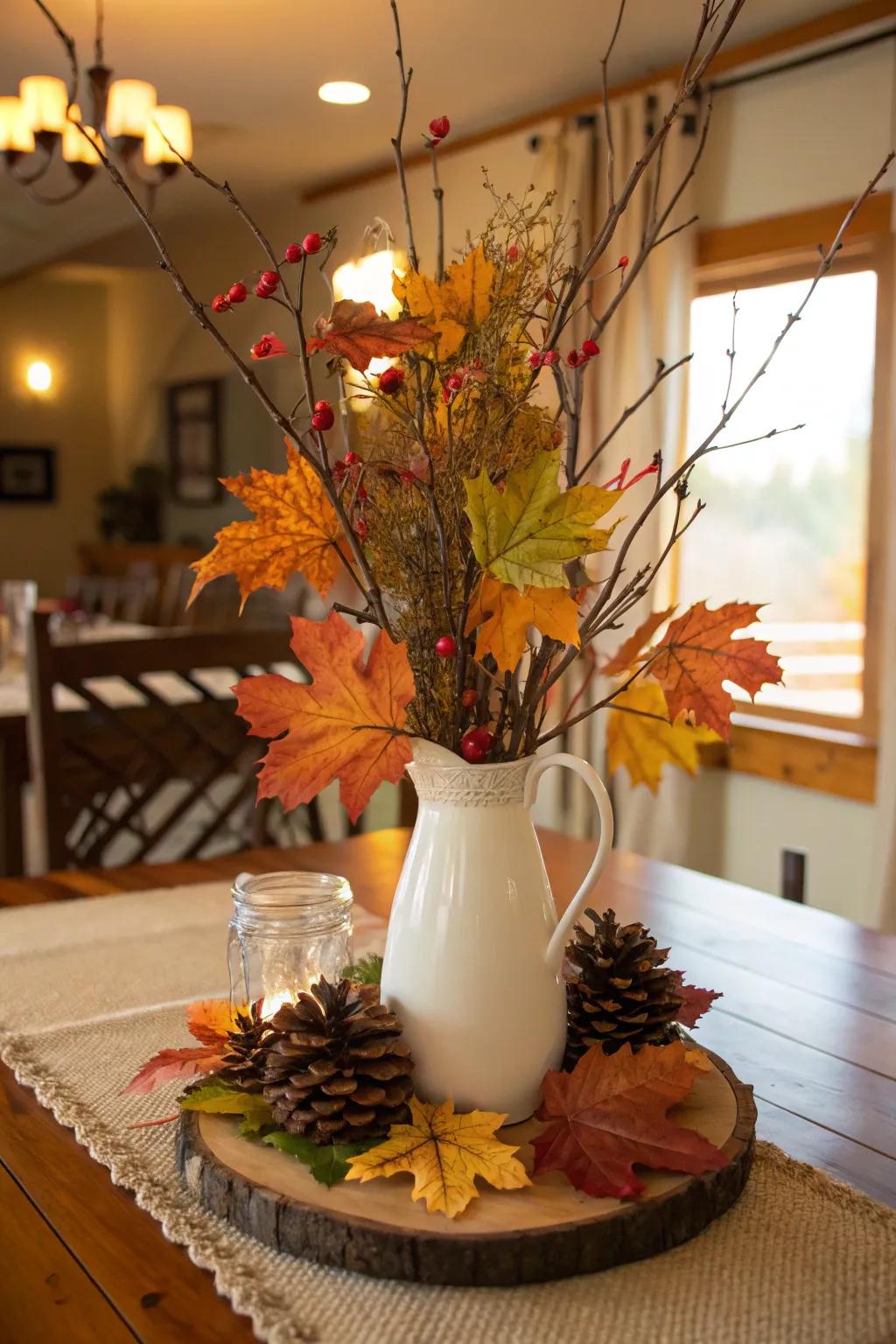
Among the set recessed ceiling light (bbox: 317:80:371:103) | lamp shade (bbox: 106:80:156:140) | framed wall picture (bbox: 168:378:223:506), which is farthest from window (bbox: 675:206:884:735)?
framed wall picture (bbox: 168:378:223:506)

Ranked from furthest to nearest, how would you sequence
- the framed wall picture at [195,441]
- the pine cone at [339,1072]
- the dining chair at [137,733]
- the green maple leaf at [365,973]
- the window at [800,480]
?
the framed wall picture at [195,441] < the window at [800,480] < the dining chair at [137,733] < the green maple leaf at [365,973] < the pine cone at [339,1072]

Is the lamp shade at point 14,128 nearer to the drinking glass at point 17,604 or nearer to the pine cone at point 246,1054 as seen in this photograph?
the drinking glass at point 17,604

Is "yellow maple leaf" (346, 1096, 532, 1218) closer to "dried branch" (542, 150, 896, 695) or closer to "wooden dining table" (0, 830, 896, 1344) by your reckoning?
"wooden dining table" (0, 830, 896, 1344)

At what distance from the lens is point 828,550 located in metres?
3.46

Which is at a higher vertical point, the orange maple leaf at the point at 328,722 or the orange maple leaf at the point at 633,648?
the orange maple leaf at the point at 633,648

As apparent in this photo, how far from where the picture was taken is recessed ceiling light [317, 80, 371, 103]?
150 inches

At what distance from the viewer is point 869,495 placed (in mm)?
3264

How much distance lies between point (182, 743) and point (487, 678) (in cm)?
140

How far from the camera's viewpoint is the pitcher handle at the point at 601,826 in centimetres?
69

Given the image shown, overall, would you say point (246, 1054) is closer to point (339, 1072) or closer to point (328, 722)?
point (339, 1072)

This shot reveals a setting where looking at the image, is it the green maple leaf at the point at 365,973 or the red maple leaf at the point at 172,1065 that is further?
the green maple leaf at the point at 365,973

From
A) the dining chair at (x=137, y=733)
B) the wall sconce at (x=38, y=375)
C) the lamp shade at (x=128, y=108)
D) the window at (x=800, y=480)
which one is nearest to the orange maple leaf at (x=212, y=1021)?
the dining chair at (x=137, y=733)

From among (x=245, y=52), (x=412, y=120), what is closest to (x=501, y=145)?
(x=412, y=120)

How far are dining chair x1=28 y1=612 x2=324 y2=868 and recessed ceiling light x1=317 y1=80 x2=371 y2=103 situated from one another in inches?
86.0
